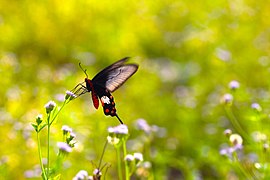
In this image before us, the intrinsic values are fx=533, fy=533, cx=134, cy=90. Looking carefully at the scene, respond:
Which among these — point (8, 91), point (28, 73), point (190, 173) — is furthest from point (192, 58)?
point (190, 173)

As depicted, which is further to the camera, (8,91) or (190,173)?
(8,91)

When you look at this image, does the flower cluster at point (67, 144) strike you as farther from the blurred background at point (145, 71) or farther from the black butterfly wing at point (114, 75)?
the blurred background at point (145, 71)

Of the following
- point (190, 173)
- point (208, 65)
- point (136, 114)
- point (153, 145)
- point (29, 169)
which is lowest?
point (190, 173)

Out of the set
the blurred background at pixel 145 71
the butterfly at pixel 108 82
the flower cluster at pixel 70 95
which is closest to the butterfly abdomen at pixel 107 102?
the butterfly at pixel 108 82

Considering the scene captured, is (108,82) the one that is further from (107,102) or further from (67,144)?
(67,144)

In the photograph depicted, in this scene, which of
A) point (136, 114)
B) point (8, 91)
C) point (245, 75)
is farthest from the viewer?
point (245, 75)

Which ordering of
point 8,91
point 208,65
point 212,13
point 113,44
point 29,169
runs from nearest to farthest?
1. point 29,169
2. point 8,91
3. point 208,65
4. point 113,44
5. point 212,13

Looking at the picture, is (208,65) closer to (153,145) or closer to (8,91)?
(153,145)

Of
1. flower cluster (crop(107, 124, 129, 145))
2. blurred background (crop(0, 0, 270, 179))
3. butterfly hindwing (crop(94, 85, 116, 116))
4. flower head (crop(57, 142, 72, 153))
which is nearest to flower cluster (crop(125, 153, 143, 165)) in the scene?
flower cluster (crop(107, 124, 129, 145))
